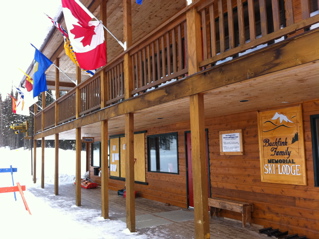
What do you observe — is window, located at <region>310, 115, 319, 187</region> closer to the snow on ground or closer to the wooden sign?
the wooden sign

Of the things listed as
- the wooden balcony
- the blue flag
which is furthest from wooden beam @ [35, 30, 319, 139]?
the blue flag

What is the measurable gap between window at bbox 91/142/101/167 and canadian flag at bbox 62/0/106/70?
399 inches

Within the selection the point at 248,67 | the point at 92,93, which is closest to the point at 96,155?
the point at 92,93

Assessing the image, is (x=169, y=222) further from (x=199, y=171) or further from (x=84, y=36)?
(x=84, y=36)

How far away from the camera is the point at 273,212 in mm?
6617

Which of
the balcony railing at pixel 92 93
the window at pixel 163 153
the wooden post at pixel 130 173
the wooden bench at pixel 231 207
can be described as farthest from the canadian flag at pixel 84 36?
the wooden bench at pixel 231 207

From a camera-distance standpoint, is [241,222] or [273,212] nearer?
[273,212]

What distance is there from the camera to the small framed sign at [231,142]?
24.4 feet

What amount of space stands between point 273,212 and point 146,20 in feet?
21.6

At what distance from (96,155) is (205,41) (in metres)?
14.2

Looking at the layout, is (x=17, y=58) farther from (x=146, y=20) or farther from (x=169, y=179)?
(x=169, y=179)

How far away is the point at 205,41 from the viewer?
448cm

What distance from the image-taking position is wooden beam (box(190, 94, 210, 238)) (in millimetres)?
4426

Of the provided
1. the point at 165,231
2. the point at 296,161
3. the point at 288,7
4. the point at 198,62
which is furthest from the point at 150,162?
the point at 288,7
